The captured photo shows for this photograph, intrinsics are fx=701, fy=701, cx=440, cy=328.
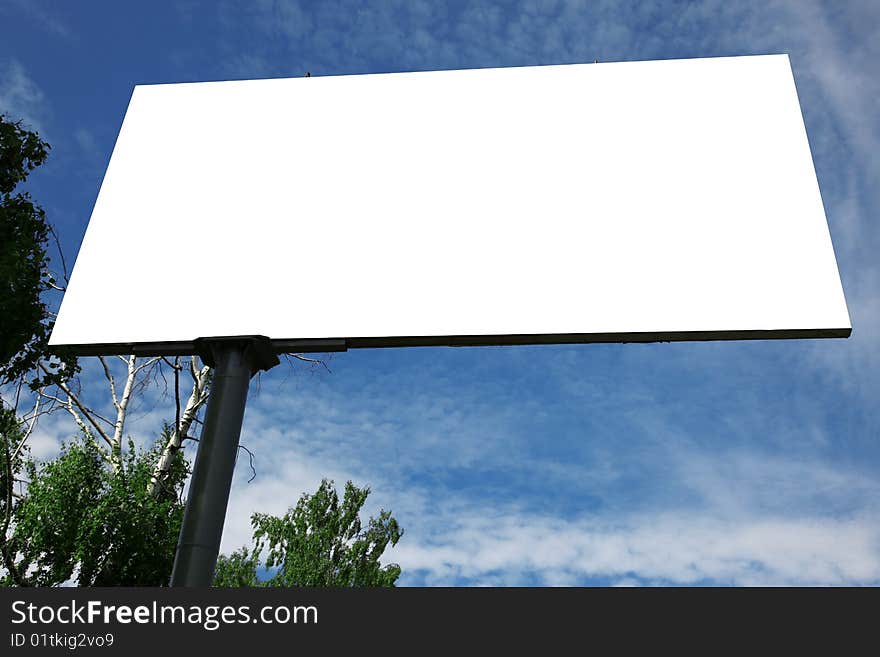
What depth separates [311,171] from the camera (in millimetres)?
5062

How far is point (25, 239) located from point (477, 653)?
25.4 feet

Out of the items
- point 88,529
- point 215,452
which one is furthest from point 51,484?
point 215,452

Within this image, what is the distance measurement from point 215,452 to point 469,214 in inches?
87.4

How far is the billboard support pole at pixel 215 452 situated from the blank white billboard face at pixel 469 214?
0.42 ft

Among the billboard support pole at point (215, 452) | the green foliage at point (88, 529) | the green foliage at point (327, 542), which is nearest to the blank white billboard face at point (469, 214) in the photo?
the billboard support pole at point (215, 452)

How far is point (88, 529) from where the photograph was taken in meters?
9.16

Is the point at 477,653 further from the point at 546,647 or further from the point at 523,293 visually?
the point at 523,293

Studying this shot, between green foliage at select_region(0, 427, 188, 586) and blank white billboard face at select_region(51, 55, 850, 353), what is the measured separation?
572 centimetres

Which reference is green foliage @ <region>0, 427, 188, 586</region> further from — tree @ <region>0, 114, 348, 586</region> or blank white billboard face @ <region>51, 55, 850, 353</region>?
blank white billboard face @ <region>51, 55, 850, 353</region>

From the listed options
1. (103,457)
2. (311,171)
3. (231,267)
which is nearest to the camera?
(231,267)

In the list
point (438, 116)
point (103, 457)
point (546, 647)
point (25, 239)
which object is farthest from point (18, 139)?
point (546, 647)

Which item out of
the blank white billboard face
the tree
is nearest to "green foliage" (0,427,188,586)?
the tree

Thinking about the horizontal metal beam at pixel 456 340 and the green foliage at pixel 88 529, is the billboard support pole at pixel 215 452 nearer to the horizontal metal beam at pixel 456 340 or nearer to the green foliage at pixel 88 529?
the horizontal metal beam at pixel 456 340

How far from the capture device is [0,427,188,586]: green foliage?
9078 mm
